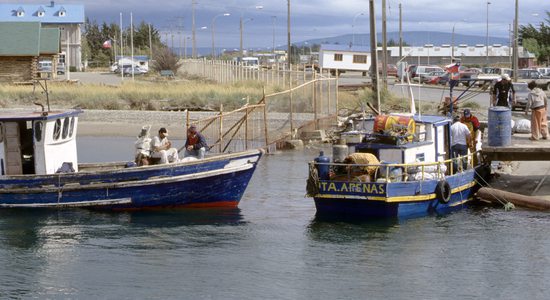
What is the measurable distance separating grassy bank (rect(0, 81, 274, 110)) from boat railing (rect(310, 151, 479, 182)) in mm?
26993

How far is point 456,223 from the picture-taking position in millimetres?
22047

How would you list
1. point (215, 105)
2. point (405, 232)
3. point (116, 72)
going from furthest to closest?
point (116, 72) < point (215, 105) < point (405, 232)

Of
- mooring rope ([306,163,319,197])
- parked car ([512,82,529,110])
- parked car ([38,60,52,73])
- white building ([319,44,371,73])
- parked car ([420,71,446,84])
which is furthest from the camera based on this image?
white building ([319,44,371,73])

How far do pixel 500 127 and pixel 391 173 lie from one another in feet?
12.8

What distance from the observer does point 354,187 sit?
828 inches

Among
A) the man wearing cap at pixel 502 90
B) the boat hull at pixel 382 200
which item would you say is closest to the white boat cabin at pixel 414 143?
the boat hull at pixel 382 200

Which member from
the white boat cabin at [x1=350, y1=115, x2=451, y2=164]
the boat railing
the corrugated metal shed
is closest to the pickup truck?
the corrugated metal shed

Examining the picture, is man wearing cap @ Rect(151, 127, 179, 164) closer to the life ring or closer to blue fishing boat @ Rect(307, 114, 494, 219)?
blue fishing boat @ Rect(307, 114, 494, 219)

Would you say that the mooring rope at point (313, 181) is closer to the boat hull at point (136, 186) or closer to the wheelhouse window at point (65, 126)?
the boat hull at point (136, 186)

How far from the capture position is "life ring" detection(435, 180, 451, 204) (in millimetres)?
22092

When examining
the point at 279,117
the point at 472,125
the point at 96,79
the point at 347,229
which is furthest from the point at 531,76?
the point at 347,229

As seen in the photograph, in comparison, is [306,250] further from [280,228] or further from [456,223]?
[456,223]

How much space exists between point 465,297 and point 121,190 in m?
9.46

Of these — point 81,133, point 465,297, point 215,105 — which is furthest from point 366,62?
point 465,297
